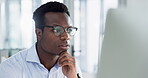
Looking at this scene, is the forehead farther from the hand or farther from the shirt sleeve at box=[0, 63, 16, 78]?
the shirt sleeve at box=[0, 63, 16, 78]

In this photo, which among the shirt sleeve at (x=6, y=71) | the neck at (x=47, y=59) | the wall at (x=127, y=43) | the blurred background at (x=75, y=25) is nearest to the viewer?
the wall at (x=127, y=43)

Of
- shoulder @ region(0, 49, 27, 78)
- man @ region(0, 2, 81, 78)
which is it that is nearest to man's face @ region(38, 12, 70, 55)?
man @ region(0, 2, 81, 78)

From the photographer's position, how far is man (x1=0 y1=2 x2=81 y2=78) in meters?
1.40

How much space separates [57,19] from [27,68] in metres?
0.32

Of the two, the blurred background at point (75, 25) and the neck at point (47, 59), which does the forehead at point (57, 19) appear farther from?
the blurred background at point (75, 25)

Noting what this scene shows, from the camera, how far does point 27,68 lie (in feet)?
4.72

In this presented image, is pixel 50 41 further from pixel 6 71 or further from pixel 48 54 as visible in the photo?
pixel 6 71

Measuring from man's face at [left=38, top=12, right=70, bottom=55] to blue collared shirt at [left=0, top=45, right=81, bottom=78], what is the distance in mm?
78

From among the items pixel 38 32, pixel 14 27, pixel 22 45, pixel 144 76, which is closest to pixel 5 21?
pixel 14 27

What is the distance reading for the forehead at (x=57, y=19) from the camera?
1.45 metres

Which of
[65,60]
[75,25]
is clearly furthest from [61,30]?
[75,25]

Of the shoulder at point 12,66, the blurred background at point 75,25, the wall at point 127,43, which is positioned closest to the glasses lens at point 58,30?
the shoulder at point 12,66

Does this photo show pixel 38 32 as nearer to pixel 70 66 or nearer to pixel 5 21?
pixel 70 66

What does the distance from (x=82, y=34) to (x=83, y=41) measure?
90mm
